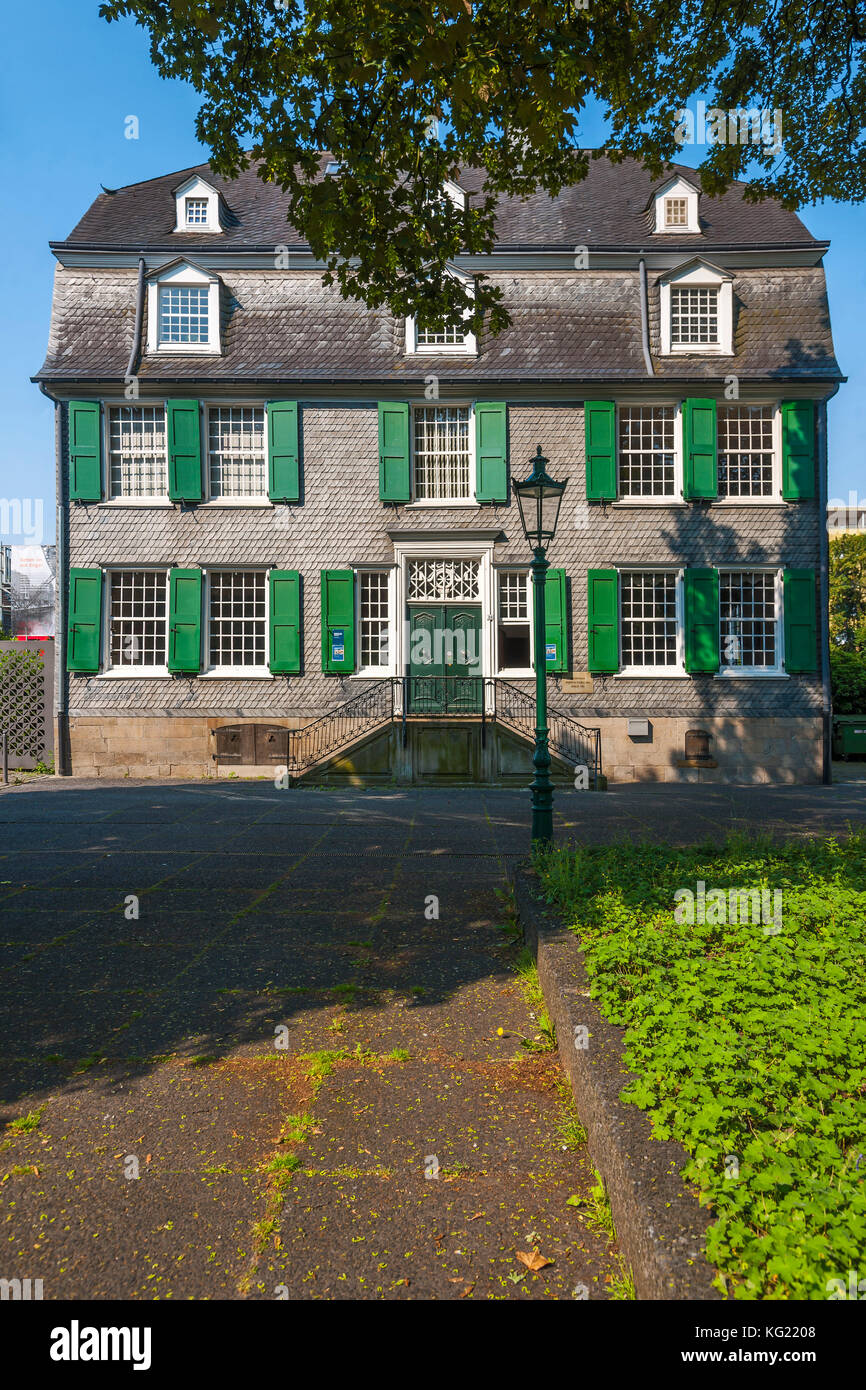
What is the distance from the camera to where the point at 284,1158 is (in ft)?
10.4


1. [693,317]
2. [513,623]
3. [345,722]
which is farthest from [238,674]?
[693,317]

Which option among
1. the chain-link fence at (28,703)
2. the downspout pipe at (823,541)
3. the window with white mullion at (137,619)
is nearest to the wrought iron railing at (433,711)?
the window with white mullion at (137,619)

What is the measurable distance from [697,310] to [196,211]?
36.2ft

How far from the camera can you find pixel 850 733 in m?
19.1

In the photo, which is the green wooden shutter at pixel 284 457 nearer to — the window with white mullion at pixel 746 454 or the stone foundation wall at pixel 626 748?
the stone foundation wall at pixel 626 748

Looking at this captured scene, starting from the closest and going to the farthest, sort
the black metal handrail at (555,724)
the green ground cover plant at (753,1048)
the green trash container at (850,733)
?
the green ground cover plant at (753,1048), the black metal handrail at (555,724), the green trash container at (850,733)

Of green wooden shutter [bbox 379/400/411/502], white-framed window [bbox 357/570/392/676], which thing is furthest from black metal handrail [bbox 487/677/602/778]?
green wooden shutter [bbox 379/400/411/502]

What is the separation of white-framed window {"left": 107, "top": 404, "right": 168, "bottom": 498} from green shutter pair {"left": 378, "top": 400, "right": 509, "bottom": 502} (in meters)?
4.51

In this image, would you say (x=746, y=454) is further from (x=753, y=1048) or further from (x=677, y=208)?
(x=753, y=1048)

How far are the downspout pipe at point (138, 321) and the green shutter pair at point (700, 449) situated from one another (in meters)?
9.13

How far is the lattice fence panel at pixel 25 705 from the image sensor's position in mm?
17141

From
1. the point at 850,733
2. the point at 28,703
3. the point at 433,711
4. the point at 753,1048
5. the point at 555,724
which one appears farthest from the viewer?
the point at 850,733
